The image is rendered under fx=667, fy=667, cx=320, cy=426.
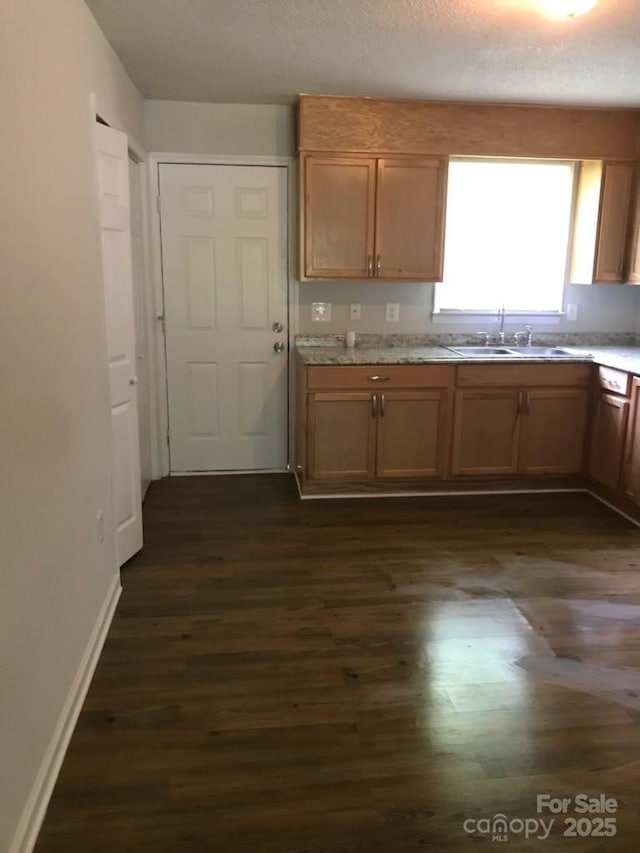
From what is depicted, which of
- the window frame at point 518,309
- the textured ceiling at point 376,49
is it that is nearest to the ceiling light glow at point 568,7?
the textured ceiling at point 376,49

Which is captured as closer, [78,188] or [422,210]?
[78,188]

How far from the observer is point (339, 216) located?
423cm

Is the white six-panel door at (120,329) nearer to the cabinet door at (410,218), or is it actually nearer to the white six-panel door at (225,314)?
the white six-panel door at (225,314)

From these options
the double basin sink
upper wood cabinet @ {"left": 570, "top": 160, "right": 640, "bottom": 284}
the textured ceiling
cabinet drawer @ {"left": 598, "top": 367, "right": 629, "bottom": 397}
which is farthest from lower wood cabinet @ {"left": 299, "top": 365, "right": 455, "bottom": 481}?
the textured ceiling

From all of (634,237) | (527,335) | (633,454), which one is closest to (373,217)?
(527,335)

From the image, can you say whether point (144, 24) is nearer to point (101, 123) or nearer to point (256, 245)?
point (101, 123)

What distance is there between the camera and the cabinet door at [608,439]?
13.2 ft

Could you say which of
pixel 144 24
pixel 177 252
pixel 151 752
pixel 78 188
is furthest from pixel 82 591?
pixel 177 252

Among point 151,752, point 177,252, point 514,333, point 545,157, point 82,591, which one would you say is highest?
point 545,157

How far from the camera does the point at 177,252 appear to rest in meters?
4.48

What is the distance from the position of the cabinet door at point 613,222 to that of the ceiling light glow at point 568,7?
203 centimetres

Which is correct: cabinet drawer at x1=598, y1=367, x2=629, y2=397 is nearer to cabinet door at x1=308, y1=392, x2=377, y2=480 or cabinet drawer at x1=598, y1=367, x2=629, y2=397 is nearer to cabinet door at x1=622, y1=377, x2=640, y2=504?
cabinet door at x1=622, y1=377, x2=640, y2=504

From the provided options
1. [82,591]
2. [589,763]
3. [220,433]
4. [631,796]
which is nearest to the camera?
[631,796]

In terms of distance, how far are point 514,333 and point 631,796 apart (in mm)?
3482
